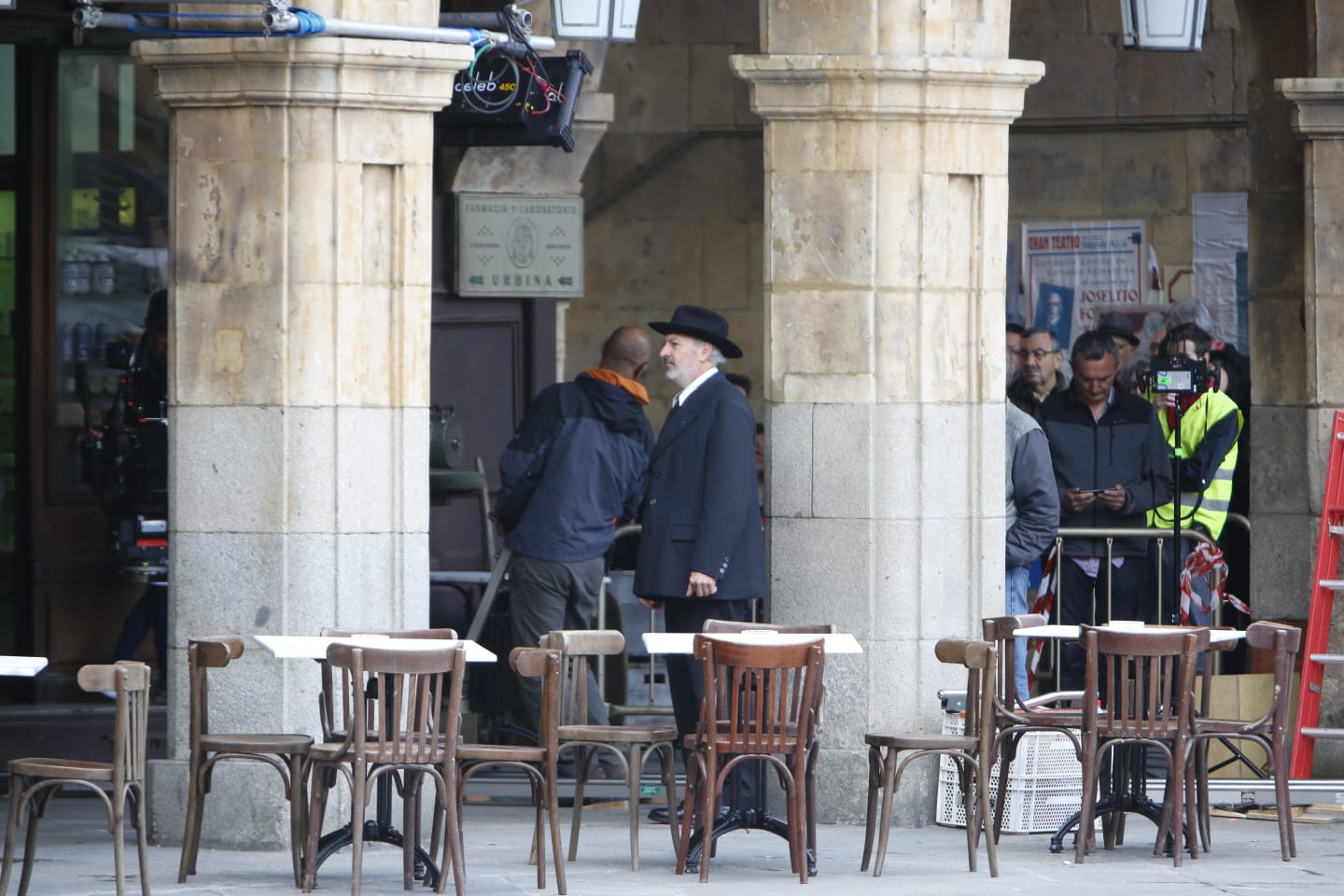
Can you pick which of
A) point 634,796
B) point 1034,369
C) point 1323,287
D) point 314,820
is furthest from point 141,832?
point 1323,287

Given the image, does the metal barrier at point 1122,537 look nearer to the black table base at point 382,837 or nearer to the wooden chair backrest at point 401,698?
the black table base at point 382,837

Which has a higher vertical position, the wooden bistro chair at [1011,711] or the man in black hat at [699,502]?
the man in black hat at [699,502]

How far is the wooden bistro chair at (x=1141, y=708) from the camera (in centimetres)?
945

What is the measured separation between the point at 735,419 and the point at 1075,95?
238 inches

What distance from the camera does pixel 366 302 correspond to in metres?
9.75

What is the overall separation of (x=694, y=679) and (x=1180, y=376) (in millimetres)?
2736

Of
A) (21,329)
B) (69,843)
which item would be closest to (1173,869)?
(69,843)

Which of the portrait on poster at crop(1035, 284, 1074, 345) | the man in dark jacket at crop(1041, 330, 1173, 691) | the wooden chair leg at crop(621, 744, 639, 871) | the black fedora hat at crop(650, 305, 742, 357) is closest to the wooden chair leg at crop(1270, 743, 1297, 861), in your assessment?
the man in dark jacket at crop(1041, 330, 1173, 691)

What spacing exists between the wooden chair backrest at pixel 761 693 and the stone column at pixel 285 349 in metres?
1.38

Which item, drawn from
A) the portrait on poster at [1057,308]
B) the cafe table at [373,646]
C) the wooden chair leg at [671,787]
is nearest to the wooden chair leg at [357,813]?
the cafe table at [373,646]

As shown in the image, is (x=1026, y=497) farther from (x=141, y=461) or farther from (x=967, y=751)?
(x=141, y=461)

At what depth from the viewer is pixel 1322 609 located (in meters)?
11.2

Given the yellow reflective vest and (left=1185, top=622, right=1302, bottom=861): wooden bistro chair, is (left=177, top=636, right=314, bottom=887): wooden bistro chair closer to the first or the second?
(left=1185, top=622, right=1302, bottom=861): wooden bistro chair

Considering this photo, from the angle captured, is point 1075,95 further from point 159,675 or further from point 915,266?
point 159,675
